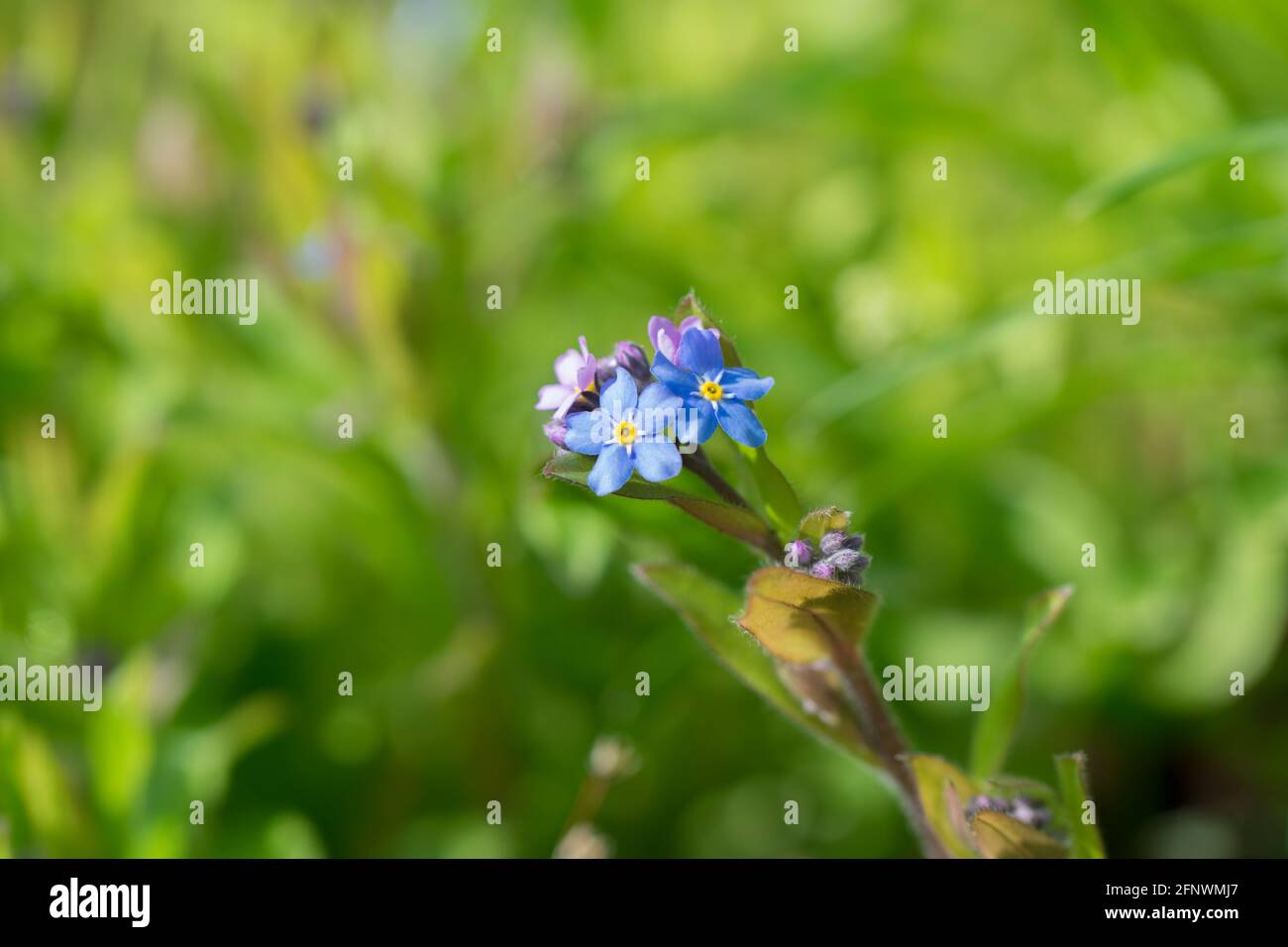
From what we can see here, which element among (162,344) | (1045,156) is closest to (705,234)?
(1045,156)

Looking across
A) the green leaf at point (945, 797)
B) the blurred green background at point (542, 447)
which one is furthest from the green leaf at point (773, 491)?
the blurred green background at point (542, 447)

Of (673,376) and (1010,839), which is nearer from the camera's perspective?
(673,376)

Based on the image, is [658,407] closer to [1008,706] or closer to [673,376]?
[673,376]

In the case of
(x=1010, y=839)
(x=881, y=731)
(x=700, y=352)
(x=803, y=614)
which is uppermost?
(x=700, y=352)

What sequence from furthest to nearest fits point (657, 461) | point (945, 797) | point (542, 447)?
1. point (542, 447)
2. point (945, 797)
3. point (657, 461)

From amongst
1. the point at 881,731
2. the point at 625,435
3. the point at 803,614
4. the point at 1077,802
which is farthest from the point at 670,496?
the point at 1077,802

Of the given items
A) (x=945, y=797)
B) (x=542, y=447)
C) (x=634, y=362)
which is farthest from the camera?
(x=542, y=447)
